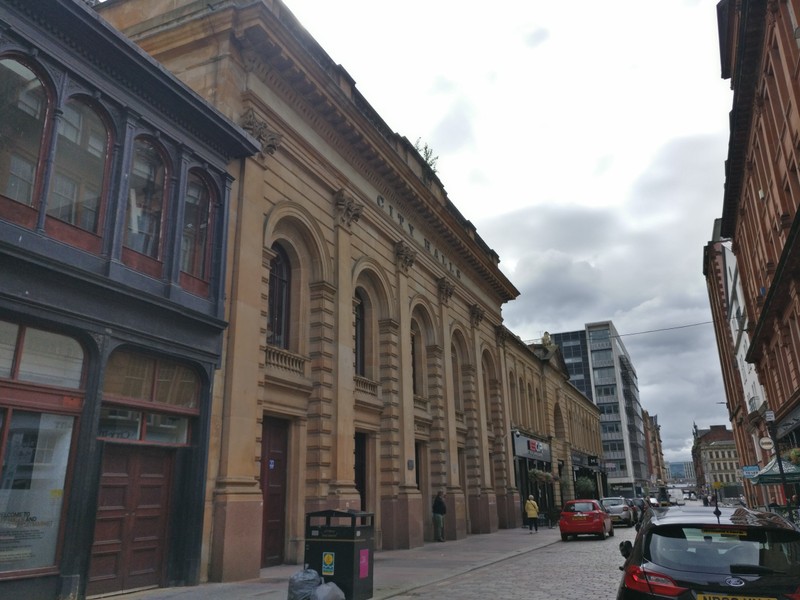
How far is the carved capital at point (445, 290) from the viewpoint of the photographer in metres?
27.5

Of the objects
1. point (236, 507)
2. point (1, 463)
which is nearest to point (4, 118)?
point (1, 463)

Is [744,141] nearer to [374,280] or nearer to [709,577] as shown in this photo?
[374,280]

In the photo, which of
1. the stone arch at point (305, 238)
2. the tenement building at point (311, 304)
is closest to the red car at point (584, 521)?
the tenement building at point (311, 304)

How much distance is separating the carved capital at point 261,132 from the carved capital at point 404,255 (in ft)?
25.8

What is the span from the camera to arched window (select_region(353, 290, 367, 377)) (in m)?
21.3

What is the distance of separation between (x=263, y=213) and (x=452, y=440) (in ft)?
46.2

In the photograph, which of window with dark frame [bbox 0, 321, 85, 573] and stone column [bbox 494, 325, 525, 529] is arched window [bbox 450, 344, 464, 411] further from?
window with dark frame [bbox 0, 321, 85, 573]

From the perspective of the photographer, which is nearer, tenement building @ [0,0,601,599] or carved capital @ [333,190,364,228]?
tenement building @ [0,0,601,599]

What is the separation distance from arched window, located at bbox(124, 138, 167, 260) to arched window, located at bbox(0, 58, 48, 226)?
1827mm

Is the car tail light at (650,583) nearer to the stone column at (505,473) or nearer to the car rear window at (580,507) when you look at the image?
the car rear window at (580,507)

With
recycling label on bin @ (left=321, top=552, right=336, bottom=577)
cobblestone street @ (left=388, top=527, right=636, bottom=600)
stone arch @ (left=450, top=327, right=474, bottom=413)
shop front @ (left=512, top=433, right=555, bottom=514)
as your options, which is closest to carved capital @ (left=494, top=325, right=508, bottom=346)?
shop front @ (left=512, top=433, right=555, bottom=514)

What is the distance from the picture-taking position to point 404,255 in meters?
23.4

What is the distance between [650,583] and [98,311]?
900 centimetres

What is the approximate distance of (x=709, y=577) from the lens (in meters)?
5.25
